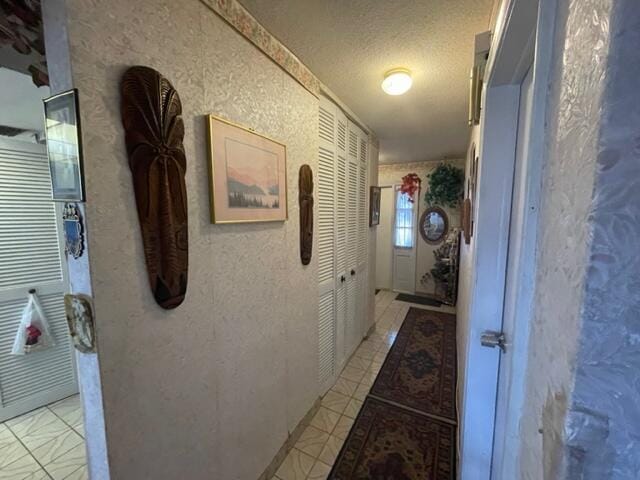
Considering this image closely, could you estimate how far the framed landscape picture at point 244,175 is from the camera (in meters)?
1.01

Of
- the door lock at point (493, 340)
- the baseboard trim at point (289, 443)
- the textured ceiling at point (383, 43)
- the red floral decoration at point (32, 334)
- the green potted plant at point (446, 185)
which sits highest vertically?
the textured ceiling at point (383, 43)

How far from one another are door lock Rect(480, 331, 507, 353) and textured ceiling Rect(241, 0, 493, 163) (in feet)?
4.36

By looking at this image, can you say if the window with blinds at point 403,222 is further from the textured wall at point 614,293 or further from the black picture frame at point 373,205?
the textured wall at point 614,293

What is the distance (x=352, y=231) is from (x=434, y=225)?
253 cm

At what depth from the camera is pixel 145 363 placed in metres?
0.82

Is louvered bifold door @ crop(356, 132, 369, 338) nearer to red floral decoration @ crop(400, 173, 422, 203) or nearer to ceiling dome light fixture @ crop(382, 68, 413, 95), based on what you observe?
ceiling dome light fixture @ crop(382, 68, 413, 95)

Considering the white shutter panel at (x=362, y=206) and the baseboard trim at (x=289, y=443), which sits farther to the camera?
the white shutter panel at (x=362, y=206)

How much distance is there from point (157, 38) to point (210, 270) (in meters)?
0.78

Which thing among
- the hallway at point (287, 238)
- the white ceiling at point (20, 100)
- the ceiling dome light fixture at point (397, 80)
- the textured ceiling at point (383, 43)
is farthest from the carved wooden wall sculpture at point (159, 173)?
the ceiling dome light fixture at point (397, 80)

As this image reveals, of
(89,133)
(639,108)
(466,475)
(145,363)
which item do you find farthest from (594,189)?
(466,475)

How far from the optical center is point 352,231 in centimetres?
241

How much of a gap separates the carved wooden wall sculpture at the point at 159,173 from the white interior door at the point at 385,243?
420 centimetres

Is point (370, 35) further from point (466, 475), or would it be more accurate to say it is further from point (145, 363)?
point (466, 475)

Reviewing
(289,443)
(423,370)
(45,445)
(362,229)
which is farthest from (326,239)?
(45,445)
